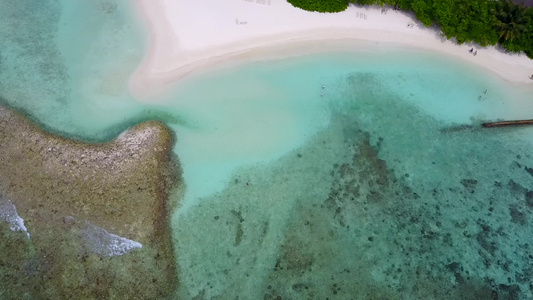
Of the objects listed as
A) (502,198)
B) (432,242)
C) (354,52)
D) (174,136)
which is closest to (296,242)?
(432,242)

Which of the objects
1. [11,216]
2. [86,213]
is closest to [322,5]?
[86,213]

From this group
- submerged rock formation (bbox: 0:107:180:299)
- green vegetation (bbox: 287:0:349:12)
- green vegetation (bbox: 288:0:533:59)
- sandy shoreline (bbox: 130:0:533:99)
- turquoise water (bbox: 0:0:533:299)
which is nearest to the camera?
submerged rock formation (bbox: 0:107:180:299)

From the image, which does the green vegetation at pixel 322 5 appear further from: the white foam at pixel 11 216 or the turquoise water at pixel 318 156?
the white foam at pixel 11 216

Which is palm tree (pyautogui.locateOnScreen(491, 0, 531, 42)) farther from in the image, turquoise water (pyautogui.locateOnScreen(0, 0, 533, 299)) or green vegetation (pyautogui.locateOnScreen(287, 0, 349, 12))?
green vegetation (pyautogui.locateOnScreen(287, 0, 349, 12))

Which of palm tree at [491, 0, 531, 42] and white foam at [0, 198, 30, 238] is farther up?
palm tree at [491, 0, 531, 42]

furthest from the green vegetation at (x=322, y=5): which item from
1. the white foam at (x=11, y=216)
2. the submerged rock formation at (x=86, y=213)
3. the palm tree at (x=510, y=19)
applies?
the white foam at (x=11, y=216)

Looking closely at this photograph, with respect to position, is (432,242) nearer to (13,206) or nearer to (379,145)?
(379,145)

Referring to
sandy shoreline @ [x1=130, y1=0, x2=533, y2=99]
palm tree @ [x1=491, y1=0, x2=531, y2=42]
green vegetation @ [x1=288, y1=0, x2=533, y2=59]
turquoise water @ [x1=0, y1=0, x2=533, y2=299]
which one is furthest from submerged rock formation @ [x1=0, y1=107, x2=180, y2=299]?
palm tree @ [x1=491, y1=0, x2=531, y2=42]
